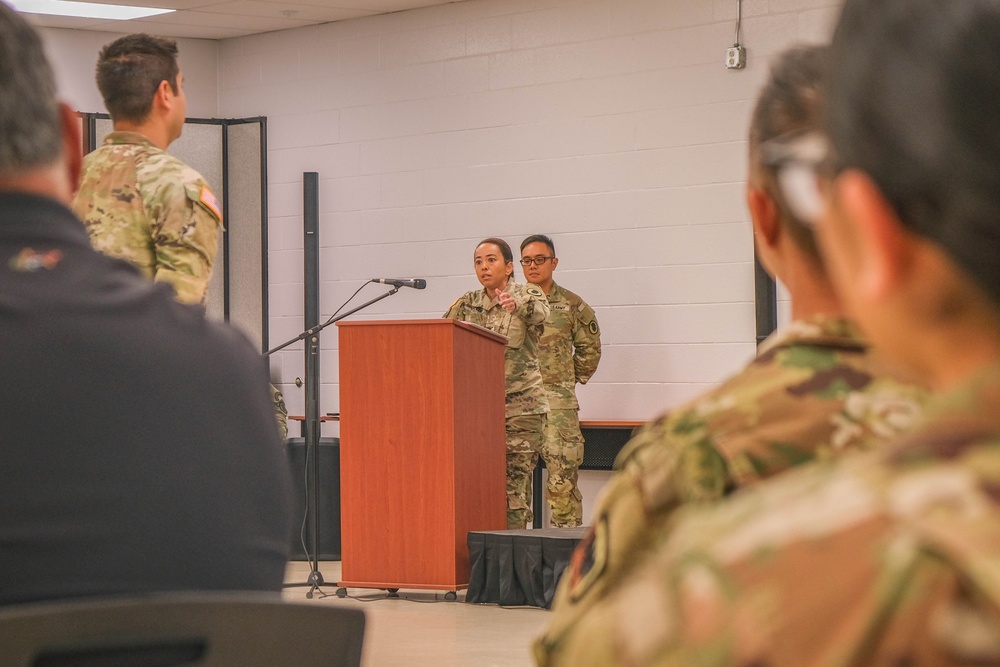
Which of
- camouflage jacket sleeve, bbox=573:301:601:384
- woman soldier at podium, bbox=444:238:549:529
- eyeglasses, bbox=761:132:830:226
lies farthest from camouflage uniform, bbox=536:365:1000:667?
camouflage jacket sleeve, bbox=573:301:601:384

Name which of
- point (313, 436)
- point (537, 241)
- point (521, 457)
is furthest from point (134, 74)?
point (537, 241)

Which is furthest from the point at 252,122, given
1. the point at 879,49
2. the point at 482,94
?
the point at 879,49

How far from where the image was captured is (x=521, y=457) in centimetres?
627

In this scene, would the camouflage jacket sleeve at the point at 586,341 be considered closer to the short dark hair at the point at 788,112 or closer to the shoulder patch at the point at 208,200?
the shoulder patch at the point at 208,200

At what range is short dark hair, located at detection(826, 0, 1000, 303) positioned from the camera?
0.41 m

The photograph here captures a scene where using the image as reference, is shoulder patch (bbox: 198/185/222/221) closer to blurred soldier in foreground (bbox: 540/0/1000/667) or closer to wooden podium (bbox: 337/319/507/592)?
wooden podium (bbox: 337/319/507/592)

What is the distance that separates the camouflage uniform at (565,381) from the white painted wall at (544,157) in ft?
0.71

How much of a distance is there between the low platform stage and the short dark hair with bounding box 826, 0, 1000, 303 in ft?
15.4

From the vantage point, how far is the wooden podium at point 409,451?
5.07 m

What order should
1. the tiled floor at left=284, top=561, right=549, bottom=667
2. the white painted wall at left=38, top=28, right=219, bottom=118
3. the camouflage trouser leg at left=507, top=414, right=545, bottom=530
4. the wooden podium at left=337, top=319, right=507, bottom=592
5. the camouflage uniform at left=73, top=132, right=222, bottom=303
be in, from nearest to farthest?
the camouflage uniform at left=73, top=132, right=222, bottom=303, the tiled floor at left=284, top=561, right=549, bottom=667, the wooden podium at left=337, top=319, right=507, bottom=592, the camouflage trouser leg at left=507, top=414, right=545, bottom=530, the white painted wall at left=38, top=28, right=219, bottom=118

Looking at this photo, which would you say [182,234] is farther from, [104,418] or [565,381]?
[565,381]

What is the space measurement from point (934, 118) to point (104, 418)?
2.33ft

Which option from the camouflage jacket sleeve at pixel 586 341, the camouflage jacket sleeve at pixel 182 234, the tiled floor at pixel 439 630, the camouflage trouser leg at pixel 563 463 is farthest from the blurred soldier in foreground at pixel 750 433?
the camouflage jacket sleeve at pixel 586 341

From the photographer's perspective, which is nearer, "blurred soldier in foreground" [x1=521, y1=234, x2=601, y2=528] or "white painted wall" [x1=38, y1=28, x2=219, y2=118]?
"blurred soldier in foreground" [x1=521, y1=234, x2=601, y2=528]
